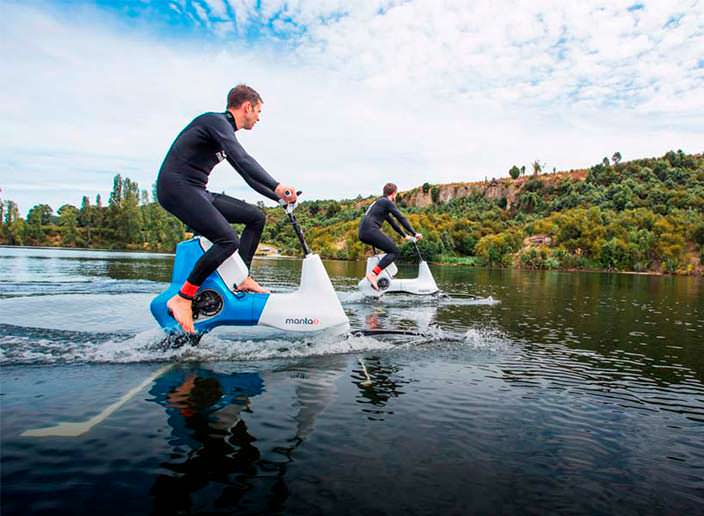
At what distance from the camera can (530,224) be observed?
6738 cm

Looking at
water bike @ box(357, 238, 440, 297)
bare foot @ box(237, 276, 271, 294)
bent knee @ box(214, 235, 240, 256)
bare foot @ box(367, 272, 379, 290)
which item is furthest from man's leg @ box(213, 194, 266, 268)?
water bike @ box(357, 238, 440, 297)

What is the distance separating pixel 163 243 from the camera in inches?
3831

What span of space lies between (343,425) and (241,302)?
98.6 inches

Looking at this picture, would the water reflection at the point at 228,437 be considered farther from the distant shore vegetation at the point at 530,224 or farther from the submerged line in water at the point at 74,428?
the distant shore vegetation at the point at 530,224

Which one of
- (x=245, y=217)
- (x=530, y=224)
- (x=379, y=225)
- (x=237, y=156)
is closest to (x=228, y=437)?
→ (x=237, y=156)

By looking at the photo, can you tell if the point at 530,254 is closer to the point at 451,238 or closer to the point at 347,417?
the point at 451,238

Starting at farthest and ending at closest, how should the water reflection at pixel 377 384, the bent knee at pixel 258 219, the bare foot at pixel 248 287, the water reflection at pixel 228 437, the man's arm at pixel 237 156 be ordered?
the bent knee at pixel 258 219 < the bare foot at pixel 248 287 < the man's arm at pixel 237 156 < the water reflection at pixel 377 384 < the water reflection at pixel 228 437

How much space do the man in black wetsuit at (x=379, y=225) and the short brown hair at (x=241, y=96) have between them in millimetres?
6750

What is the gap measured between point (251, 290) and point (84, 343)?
6.69 ft

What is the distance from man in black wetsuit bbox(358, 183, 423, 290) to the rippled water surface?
574 centimetres

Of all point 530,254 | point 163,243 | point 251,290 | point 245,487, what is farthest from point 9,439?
point 163,243

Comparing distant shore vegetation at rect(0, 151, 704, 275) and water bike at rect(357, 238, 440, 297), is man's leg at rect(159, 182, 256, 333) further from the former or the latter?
distant shore vegetation at rect(0, 151, 704, 275)

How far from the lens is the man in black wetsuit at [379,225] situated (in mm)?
11852

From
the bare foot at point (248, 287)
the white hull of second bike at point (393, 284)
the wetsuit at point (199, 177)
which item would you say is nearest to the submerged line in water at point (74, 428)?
the wetsuit at point (199, 177)
